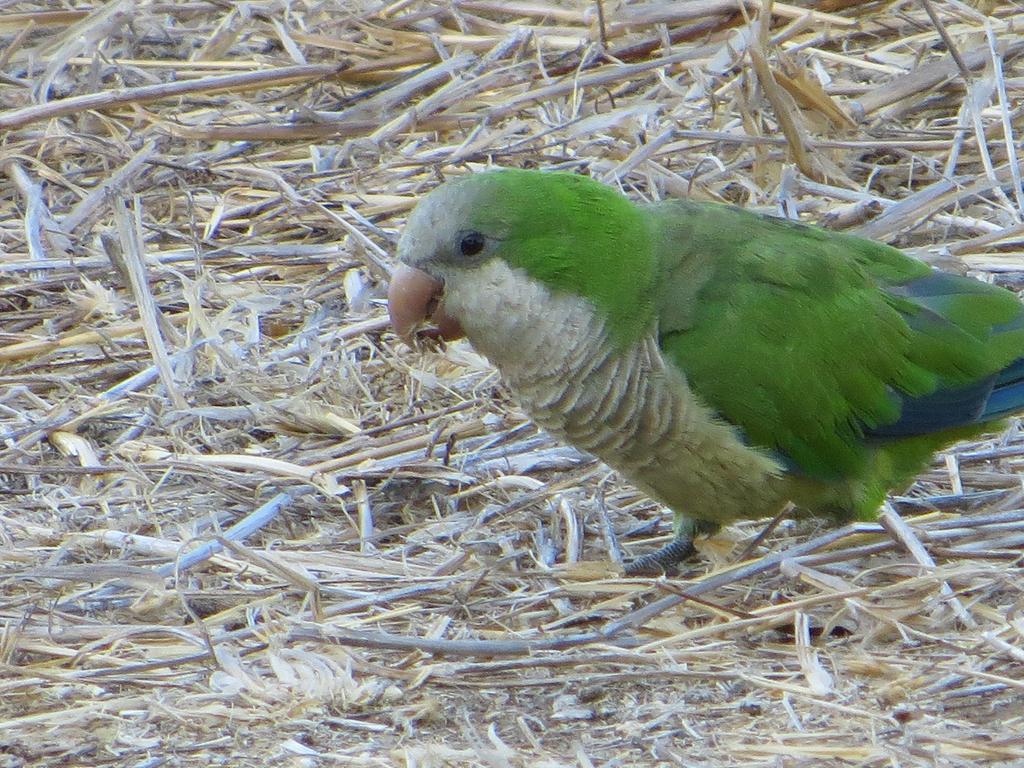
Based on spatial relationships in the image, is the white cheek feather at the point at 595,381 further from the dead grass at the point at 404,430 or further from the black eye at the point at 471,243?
the dead grass at the point at 404,430

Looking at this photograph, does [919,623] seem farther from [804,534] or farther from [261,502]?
[261,502]

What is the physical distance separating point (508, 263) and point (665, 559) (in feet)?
3.30

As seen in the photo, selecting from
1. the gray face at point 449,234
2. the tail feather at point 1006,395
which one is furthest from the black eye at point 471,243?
the tail feather at point 1006,395

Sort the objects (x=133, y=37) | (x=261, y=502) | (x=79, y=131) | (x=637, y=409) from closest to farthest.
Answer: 1. (x=637, y=409)
2. (x=261, y=502)
3. (x=79, y=131)
4. (x=133, y=37)

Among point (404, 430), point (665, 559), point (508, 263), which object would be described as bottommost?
point (665, 559)

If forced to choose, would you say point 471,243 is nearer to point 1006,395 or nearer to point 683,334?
point 683,334

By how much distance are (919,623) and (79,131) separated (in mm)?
4123

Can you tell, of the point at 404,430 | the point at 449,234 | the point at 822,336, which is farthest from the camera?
the point at 404,430

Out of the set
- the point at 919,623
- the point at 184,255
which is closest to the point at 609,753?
the point at 919,623

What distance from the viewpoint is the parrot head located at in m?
4.03

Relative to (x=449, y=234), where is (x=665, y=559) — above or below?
below

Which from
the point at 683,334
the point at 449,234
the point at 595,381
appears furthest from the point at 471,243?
the point at 683,334

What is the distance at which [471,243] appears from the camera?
4035 mm

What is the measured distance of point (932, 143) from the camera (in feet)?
18.6
